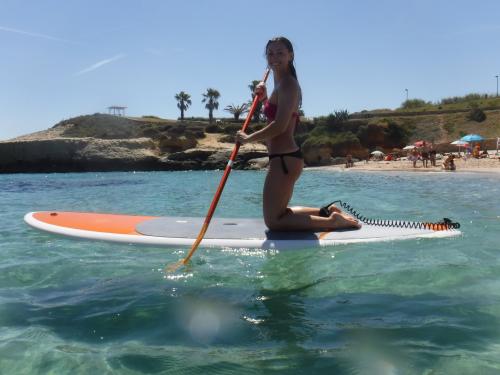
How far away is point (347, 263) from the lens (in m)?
4.36

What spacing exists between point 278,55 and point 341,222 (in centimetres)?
181

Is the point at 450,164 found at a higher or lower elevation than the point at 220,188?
lower

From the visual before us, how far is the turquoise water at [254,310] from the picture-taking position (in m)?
2.45

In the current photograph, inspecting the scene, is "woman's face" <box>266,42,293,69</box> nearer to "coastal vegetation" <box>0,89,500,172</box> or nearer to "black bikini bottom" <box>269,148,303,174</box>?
"black bikini bottom" <box>269,148,303,174</box>

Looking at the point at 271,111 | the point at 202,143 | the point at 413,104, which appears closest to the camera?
the point at 271,111

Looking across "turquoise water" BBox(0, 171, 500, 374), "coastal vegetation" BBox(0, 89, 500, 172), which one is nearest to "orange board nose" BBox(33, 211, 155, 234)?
"turquoise water" BBox(0, 171, 500, 374)

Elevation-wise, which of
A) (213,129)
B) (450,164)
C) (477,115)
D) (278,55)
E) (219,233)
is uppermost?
(477,115)

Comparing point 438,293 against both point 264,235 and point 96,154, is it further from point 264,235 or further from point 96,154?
point 96,154

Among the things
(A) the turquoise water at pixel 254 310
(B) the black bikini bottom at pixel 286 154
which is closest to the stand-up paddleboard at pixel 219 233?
(A) the turquoise water at pixel 254 310

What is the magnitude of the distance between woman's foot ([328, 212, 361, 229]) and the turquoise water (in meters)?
0.36

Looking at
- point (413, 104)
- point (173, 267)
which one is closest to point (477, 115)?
point (413, 104)

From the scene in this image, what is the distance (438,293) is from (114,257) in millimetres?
3030

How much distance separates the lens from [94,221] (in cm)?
558

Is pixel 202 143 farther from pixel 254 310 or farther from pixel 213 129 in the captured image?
pixel 254 310
